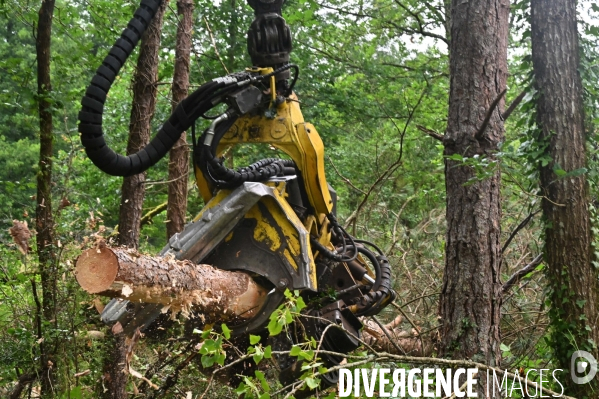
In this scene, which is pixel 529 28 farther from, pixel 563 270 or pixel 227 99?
pixel 227 99

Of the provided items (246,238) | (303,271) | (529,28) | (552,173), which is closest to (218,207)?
(246,238)

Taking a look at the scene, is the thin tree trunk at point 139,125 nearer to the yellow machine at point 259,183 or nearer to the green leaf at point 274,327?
the yellow machine at point 259,183

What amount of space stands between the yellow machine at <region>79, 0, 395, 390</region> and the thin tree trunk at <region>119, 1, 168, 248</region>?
1242 mm

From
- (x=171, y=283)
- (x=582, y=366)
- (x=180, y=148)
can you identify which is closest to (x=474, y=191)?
(x=582, y=366)

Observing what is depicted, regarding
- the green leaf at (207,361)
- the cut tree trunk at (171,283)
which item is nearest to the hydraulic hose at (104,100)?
the cut tree trunk at (171,283)

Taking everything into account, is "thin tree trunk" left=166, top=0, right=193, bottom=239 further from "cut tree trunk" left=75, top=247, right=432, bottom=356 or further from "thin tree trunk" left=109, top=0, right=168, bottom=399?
"cut tree trunk" left=75, top=247, right=432, bottom=356

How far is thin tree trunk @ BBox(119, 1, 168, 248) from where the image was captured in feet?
21.2

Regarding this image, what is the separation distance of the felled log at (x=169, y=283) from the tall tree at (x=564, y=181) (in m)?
2.03

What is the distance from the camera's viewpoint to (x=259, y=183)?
484cm

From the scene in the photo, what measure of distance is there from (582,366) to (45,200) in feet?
14.4

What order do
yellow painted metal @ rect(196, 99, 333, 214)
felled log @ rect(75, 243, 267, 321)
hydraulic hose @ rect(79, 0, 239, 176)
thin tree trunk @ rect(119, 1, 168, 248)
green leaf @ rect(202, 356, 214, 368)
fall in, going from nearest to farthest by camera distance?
green leaf @ rect(202, 356, 214, 368)
felled log @ rect(75, 243, 267, 321)
hydraulic hose @ rect(79, 0, 239, 176)
yellow painted metal @ rect(196, 99, 333, 214)
thin tree trunk @ rect(119, 1, 168, 248)

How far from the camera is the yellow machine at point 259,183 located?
463 cm

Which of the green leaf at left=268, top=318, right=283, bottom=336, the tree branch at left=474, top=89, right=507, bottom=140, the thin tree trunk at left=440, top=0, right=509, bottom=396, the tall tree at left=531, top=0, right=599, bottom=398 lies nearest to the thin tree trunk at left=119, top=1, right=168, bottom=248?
the thin tree trunk at left=440, top=0, right=509, bottom=396

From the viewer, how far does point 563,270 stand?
4.67 metres
